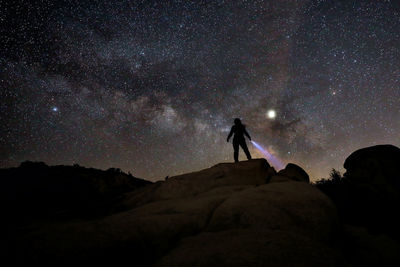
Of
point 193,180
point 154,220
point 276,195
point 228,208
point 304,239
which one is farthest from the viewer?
point 193,180

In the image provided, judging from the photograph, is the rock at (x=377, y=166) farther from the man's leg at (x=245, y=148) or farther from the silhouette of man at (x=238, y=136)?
the silhouette of man at (x=238, y=136)

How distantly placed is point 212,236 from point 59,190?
11.9 meters

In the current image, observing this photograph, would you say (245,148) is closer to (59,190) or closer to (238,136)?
(238,136)

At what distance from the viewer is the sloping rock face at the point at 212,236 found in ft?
8.87

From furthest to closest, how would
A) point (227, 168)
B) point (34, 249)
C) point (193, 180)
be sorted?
1. point (227, 168)
2. point (193, 180)
3. point (34, 249)

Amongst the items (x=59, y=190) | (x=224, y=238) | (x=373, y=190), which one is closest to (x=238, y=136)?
(x=373, y=190)

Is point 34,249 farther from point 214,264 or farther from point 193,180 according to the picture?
point 193,180

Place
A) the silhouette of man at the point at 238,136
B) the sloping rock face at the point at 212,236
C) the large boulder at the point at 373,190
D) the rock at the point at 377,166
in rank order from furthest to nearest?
the silhouette of man at the point at 238,136
the rock at the point at 377,166
the large boulder at the point at 373,190
the sloping rock face at the point at 212,236

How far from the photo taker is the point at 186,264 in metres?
2.69

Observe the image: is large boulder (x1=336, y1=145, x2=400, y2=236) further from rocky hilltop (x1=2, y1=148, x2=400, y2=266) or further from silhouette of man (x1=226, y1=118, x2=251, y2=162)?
silhouette of man (x1=226, y1=118, x2=251, y2=162)

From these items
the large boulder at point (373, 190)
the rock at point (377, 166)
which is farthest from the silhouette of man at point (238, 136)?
the rock at point (377, 166)

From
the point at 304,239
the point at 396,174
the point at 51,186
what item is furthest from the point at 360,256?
the point at 51,186

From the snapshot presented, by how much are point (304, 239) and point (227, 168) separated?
6.32 m

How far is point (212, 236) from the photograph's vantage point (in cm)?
373
